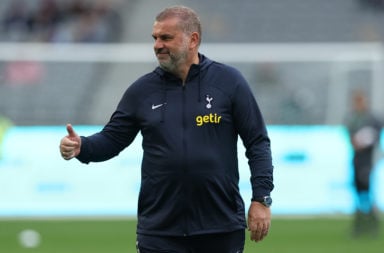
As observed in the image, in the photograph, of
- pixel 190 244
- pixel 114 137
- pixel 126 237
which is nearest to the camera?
pixel 190 244

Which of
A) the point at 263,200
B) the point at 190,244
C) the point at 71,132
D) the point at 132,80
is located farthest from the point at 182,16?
the point at 132,80

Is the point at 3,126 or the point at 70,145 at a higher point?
the point at 3,126

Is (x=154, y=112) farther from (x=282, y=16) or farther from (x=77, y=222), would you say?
(x=282, y=16)

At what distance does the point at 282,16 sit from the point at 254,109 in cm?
1862

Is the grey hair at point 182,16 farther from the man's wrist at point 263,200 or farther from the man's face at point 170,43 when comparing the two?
the man's wrist at point 263,200

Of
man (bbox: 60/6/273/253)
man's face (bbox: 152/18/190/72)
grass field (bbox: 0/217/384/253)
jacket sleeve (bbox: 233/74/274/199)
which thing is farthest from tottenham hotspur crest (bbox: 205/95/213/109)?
grass field (bbox: 0/217/384/253)

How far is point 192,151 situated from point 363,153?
35.5 feet

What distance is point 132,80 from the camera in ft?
71.1

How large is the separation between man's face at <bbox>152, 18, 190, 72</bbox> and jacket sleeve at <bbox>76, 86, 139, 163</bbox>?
1.13ft

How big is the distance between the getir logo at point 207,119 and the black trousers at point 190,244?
2.22 feet

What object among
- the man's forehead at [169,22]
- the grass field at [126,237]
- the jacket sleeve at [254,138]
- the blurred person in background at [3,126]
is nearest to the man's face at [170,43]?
the man's forehead at [169,22]

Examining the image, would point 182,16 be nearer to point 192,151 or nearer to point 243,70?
point 192,151

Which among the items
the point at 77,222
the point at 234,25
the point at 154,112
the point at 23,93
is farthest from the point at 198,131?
the point at 234,25

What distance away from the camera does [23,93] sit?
837 inches
